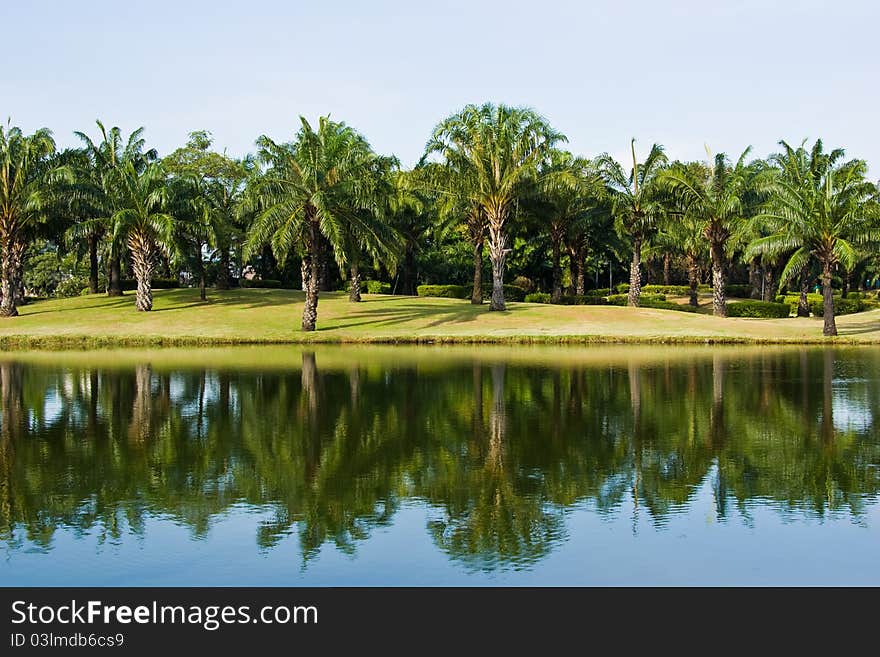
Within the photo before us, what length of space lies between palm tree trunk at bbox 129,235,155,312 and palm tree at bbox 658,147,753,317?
1320 inches

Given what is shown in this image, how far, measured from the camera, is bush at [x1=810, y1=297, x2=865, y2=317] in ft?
231

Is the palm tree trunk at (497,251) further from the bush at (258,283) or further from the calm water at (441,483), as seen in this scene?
the calm water at (441,483)

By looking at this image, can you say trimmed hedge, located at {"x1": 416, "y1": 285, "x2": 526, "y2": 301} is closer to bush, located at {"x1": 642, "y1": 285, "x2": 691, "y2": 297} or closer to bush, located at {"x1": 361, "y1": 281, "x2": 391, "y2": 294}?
bush, located at {"x1": 361, "y1": 281, "x2": 391, "y2": 294}

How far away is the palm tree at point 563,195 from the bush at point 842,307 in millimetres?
19511

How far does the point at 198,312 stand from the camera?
58719 millimetres

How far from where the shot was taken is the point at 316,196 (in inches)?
1933

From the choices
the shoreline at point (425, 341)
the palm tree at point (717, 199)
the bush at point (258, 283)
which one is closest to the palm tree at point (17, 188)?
the shoreline at point (425, 341)

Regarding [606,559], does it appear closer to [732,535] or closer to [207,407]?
[732,535]

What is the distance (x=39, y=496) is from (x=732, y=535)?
959 cm

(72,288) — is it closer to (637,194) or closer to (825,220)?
(637,194)

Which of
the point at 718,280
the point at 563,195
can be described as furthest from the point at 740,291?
the point at 563,195

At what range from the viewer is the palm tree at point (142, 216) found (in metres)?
56.5

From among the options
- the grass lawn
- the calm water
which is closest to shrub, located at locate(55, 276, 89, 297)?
the grass lawn
